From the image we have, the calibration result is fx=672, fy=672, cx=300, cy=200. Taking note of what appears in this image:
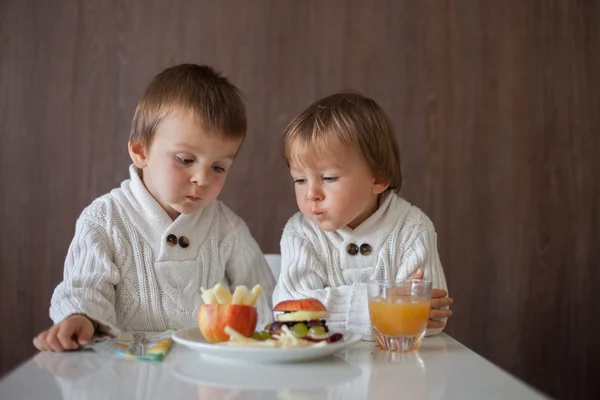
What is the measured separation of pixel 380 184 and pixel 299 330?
58 centimetres

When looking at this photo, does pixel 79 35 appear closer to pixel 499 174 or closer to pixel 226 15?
pixel 226 15

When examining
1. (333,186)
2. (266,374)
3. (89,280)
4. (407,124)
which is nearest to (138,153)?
(89,280)

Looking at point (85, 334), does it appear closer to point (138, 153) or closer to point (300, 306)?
point (300, 306)

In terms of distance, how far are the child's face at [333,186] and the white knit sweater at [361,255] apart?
45mm

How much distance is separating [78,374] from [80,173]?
1.46m

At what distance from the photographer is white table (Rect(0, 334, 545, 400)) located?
0.77m

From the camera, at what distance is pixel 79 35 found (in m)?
2.25

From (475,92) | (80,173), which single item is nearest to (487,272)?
(475,92)

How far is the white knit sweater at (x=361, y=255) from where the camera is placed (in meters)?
1.39

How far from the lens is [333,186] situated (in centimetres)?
140

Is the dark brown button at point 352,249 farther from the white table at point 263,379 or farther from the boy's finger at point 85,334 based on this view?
the boy's finger at point 85,334

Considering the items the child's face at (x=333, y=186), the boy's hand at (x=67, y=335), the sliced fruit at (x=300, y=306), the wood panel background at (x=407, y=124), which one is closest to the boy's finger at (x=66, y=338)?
the boy's hand at (x=67, y=335)

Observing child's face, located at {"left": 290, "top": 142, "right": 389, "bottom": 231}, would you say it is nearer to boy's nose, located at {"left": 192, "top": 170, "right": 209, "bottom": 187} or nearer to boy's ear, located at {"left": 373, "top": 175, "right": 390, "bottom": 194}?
boy's ear, located at {"left": 373, "top": 175, "right": 390, "bottom": 194}

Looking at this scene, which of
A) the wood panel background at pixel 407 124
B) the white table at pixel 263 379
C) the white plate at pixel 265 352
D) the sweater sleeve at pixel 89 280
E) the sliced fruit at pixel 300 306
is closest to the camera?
the white table at pixel 263 379
